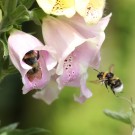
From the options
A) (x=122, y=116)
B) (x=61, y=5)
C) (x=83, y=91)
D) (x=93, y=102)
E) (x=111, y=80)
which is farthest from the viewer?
(x=93, y=102)

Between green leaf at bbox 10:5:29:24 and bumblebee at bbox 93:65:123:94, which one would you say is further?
bumblebee at bbox 93:65:123:94

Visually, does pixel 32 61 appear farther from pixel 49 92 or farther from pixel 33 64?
pixel 49 92

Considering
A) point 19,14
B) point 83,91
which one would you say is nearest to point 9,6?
point 19,14

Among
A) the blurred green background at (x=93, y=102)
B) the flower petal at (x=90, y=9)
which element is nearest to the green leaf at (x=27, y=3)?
the flower petal at (x=90, y=9)

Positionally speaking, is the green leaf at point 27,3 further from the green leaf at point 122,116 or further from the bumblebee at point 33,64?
the green leaf at point 122,116

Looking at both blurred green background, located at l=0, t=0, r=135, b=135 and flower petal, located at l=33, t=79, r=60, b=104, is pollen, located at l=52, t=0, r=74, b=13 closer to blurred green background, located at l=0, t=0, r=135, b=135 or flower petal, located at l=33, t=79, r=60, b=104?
flower petal, located at l=33, t=79, r=60, b=104

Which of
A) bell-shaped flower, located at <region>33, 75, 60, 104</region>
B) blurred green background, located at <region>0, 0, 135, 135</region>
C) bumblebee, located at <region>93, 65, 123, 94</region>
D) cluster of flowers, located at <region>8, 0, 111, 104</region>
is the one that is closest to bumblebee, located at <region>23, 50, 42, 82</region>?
cluster of flowers, located at <region>8, 0, 111, 104</region>
